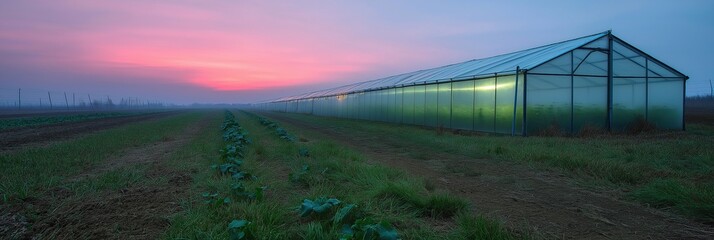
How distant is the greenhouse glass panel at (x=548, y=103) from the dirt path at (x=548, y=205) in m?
6.76

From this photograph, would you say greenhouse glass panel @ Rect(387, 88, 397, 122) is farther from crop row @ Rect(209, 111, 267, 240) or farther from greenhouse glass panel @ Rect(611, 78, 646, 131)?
crop row @ Rect(209, 111, 267, 240)

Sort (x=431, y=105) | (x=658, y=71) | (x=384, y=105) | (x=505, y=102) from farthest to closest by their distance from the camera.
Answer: (x=384, y=105)
(x=431, y=105)
(x=658, y=71)
(x=505, y=102)

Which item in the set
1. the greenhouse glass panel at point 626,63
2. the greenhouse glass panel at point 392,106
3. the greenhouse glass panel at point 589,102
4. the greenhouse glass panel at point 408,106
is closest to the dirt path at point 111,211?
the greenhouse glass panel at point 589,102

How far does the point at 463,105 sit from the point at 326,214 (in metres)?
13.8

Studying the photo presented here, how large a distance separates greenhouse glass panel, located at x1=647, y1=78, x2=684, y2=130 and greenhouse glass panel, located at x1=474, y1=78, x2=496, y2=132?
6.46 meters

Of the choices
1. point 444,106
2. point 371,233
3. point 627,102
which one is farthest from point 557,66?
point 371,233

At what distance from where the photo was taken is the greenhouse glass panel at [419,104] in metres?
20.7

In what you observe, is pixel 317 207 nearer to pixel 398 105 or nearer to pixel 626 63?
pixel 626 63

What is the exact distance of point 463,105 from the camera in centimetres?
1700

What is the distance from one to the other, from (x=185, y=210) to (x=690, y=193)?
614cm

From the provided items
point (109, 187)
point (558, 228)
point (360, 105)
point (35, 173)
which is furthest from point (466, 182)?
point (360, 105)

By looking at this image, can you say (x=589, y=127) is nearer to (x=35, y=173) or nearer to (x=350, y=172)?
(x=350, y=172)

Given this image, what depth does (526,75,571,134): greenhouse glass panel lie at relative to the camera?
14.2 meters

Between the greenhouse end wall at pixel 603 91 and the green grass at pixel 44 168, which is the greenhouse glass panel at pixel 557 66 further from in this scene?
the green grass at pixel 44 168
